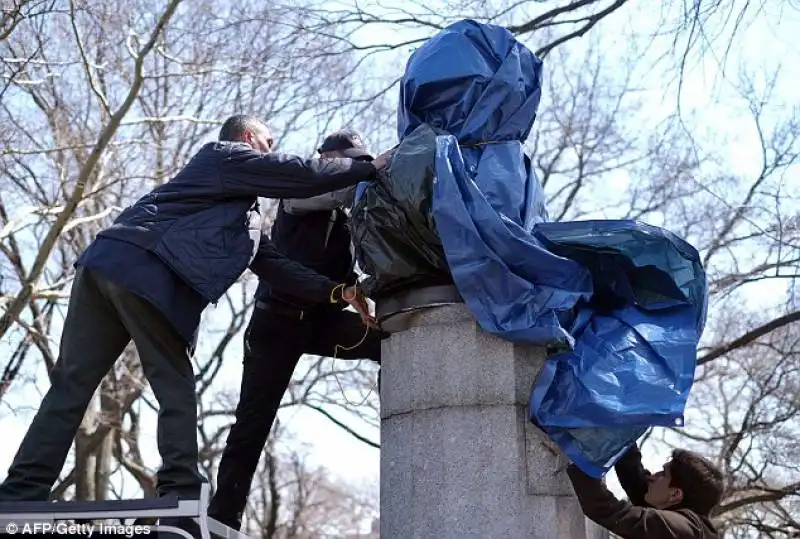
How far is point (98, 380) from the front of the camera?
427cm

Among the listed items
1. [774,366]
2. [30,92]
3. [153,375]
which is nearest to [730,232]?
[774,366]

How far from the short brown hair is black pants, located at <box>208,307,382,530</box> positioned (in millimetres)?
1566

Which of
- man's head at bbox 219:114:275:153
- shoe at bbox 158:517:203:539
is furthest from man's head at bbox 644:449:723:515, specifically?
man's head at bbox 219:114:275:153

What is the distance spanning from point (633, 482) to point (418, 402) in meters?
1.04

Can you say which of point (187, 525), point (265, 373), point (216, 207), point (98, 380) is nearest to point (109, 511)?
point (187, 525)

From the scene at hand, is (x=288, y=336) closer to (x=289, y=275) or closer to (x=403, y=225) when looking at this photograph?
(x=289, y=275)

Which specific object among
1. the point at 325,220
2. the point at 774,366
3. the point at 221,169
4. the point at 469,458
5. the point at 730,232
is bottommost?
the point at 469,458

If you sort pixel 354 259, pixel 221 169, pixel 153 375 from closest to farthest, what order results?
pixel 153 375
pixel 221 169
pixel 354 259

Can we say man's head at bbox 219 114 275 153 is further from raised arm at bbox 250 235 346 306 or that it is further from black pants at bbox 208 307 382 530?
black pants at bbox 208 307 382 530

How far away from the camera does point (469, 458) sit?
4.30m

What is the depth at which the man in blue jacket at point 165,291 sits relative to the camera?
13.4 feet

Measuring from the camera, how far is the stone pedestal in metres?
4.23

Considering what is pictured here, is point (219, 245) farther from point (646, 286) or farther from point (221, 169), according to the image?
point (646, 286)

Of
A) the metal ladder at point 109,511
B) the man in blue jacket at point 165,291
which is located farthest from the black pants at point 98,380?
the metal ladder at point 109,511
